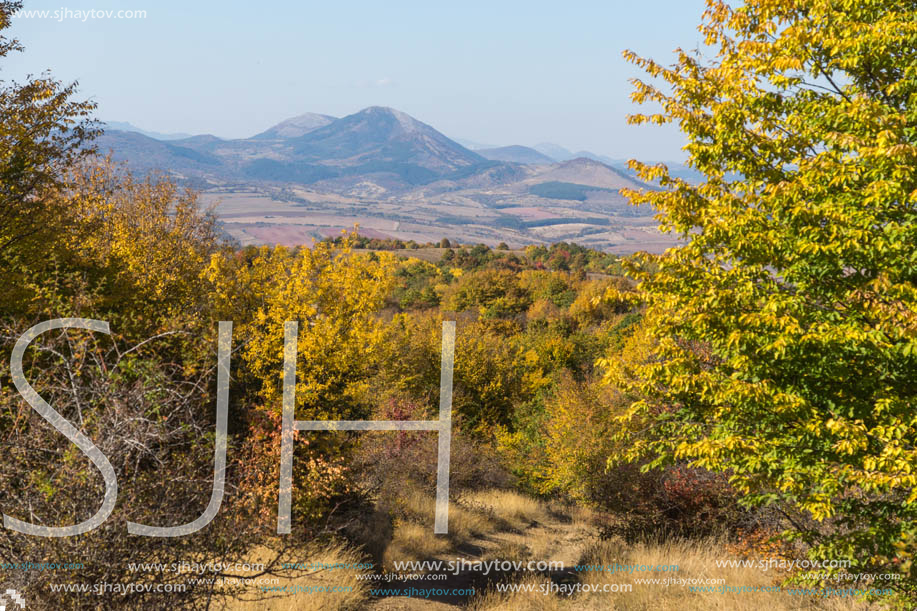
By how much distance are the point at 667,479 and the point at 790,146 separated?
350 inches

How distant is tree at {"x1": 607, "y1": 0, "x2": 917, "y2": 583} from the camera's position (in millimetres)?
6250

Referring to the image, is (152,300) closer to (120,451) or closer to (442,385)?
(442,385)

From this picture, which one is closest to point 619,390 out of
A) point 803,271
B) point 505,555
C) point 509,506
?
point 803,271

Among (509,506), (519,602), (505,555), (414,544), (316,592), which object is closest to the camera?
(316,592)

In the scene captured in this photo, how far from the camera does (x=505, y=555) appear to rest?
13.4 meters

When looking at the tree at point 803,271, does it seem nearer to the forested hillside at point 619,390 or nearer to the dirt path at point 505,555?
the forested hillside at point 619,390

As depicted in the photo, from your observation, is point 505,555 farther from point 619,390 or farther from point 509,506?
point 619,390

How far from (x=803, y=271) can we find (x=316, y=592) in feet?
25.1

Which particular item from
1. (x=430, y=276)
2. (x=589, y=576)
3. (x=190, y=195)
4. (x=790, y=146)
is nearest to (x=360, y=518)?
(x=589, y=576)

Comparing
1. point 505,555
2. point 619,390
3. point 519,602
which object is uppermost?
point 619,390

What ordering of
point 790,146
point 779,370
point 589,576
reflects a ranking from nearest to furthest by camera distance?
1. point 779,370
2. point 790,146
3. point 589,576

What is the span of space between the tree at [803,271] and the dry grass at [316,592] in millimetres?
4846

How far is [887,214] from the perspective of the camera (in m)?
6.50

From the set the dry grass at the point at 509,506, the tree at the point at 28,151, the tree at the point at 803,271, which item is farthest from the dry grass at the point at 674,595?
the tree at the point at 28,151
